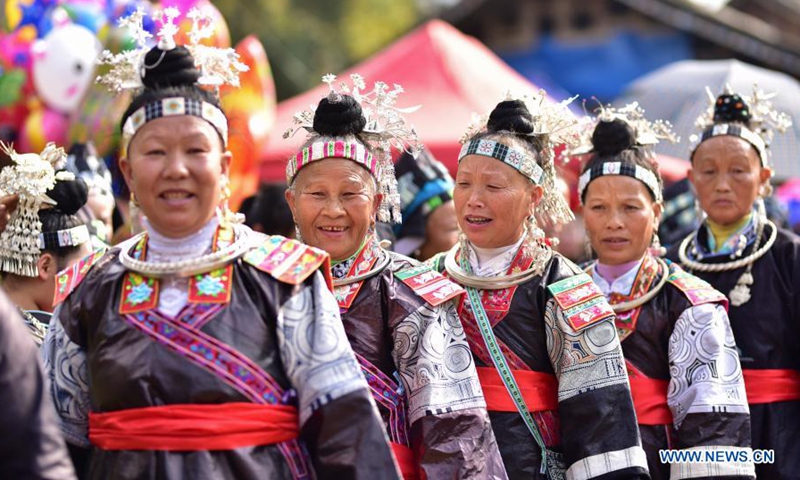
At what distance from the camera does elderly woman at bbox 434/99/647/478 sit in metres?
4.03

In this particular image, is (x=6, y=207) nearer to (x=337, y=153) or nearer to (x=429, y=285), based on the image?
(x=337, y=153)

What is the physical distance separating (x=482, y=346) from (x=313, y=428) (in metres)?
1.24

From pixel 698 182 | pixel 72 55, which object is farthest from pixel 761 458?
pixel 72 55

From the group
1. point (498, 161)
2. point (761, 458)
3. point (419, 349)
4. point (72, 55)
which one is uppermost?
point (72, 55)

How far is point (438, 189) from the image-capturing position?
6199 mm

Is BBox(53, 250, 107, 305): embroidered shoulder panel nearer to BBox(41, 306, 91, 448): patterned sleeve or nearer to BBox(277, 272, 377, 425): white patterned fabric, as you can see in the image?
BBox(41, 306, 91, 448): patterned sleeve

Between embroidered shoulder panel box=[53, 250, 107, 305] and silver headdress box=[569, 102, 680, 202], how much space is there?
243 centimetres

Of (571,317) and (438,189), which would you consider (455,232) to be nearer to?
(438,189)

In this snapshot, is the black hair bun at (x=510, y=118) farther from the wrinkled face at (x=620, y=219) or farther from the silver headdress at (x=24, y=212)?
the silver headdress at (x=24, y=212)

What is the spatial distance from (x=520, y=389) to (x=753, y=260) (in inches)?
65.2

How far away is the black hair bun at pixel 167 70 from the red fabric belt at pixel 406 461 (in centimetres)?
143

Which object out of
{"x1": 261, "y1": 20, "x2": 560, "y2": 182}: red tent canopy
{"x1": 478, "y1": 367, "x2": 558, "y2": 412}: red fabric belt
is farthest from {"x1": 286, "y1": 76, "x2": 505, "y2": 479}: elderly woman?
{"x1": 261, "y1": 20, "x2": 560, "y2": 182}: red tent canopy

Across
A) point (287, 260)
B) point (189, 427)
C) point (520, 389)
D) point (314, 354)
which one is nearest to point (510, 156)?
point (520, 389)

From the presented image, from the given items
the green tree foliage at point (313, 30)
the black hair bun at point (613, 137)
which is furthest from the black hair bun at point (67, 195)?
the green tree foliage at point (313, 30)
